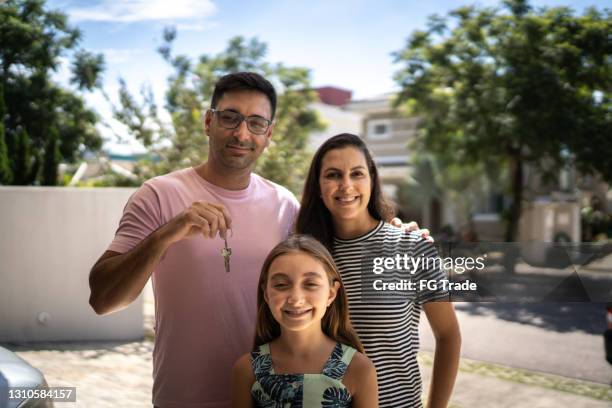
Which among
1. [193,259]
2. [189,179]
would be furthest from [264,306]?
[189,179]

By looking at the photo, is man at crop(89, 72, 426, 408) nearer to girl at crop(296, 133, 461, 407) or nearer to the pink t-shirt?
the pink t-shirt

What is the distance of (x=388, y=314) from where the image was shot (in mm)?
1926

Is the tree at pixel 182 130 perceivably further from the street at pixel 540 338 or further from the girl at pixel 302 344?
the girl at pixel 302 344

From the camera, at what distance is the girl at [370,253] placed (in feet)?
6.31

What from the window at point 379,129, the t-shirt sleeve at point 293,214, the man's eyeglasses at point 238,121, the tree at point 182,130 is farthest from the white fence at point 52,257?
the window at point 379,129

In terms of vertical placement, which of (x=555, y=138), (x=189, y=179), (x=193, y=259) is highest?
(x=555, y=138)

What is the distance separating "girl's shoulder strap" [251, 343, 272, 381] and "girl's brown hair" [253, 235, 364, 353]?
0.02 meters

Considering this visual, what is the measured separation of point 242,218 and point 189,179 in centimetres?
19

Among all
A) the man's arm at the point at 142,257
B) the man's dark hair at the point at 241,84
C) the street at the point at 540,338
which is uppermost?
the man's dark hair at the point at 241,84

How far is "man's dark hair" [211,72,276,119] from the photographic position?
2027 millimetres

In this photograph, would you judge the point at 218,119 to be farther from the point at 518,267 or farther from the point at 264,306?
the point at 518,267

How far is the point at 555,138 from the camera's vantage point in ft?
44.3

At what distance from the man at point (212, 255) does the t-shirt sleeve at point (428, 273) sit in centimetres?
42

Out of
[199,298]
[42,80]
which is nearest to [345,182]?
[199,298]
